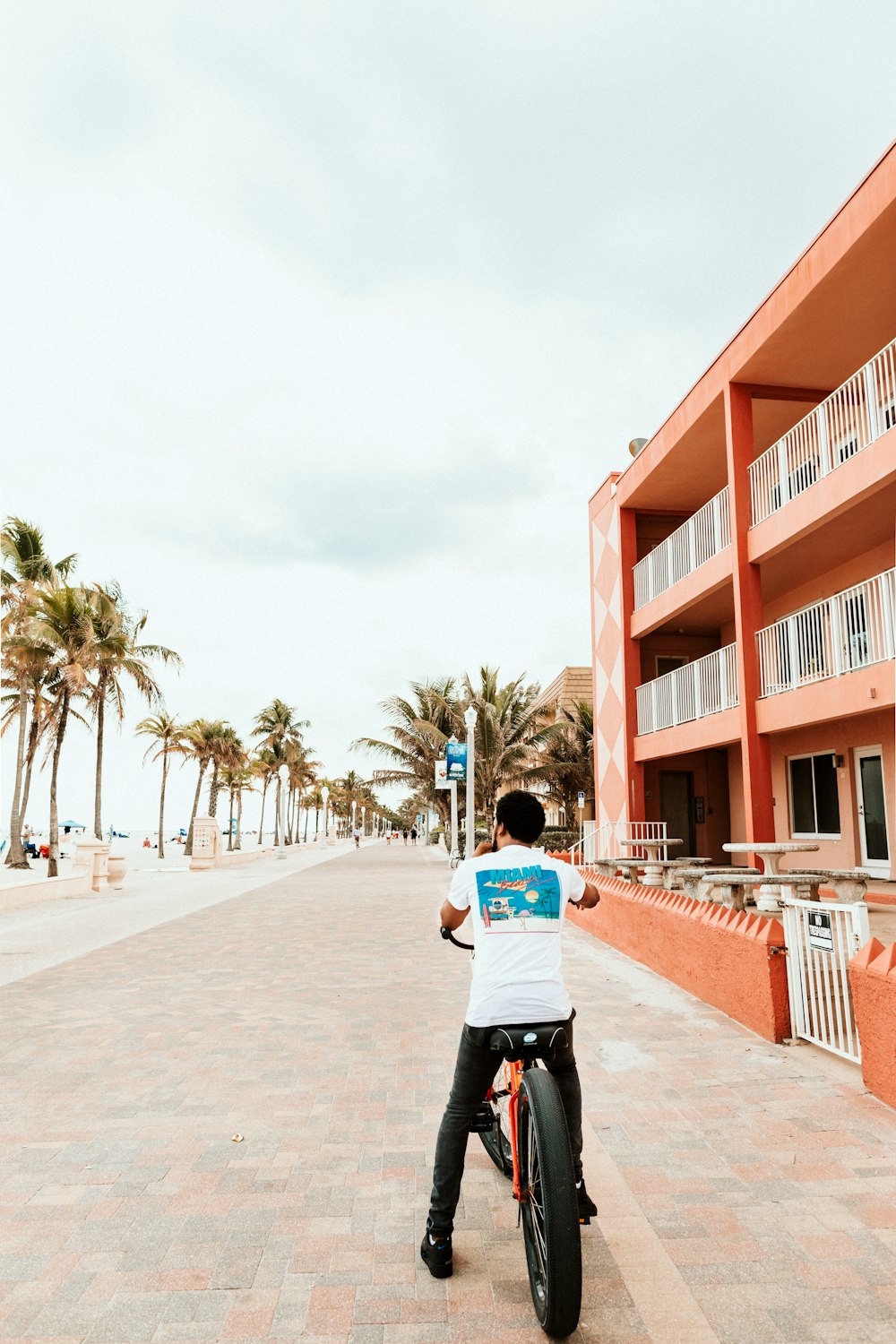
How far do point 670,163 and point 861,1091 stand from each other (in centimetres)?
1242

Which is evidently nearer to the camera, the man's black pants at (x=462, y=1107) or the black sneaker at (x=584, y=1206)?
the man's black pants at (x=462, y=1107)

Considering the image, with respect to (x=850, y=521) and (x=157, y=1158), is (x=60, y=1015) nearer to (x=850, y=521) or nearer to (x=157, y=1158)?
(x=157, y=1158)

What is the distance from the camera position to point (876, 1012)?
16.0ft

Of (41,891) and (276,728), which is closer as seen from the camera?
(41,891)

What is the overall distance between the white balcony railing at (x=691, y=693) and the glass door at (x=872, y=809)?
2.37m

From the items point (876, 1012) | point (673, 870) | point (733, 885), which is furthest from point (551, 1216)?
point (673, 870)

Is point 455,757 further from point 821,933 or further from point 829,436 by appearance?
point 821,933

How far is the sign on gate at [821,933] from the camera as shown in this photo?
5.52 meters

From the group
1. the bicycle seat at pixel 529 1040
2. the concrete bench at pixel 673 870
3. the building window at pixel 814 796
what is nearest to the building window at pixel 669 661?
the building window at pixel 814 796

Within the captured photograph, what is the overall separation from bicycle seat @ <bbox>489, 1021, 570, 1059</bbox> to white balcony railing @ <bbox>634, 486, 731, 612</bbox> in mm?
13020

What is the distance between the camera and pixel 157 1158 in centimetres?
426

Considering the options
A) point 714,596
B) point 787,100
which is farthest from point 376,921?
point 787,100

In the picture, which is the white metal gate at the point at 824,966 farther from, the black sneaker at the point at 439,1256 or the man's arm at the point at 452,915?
the black sneaker at the point at 439,1256

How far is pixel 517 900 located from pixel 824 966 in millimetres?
3478
